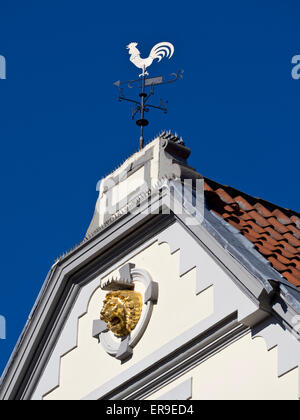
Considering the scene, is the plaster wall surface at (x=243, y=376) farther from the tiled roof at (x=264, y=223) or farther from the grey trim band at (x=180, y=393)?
the tiled roof at (x=264, y=223)

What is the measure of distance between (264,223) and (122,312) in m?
2.39

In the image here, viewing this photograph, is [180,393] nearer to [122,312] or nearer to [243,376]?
[243,376]

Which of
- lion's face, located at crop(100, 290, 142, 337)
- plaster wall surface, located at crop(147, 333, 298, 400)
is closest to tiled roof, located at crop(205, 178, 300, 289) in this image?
plaster wall surface, located at crop(147, 333, 298, 400)

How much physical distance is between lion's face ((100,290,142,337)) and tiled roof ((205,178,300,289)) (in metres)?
1.51

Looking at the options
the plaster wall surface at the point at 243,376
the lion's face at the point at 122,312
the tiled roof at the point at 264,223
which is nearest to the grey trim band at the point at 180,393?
the plaster wall surface at the point at 243,376

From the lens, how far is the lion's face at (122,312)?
15302mm

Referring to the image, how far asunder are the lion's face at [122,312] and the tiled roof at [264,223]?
1509 mm

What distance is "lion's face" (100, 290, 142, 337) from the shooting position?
15302 millimetres

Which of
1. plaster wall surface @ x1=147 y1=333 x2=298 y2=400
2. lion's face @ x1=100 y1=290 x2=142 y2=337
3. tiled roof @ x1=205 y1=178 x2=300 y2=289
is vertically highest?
tiled roof @ x1=205 y1=178 x2=300 y2=289

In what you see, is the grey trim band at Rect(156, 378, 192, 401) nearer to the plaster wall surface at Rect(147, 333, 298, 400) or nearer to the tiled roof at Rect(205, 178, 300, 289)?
the plaster wall surface at Rect(147, 333, 298, 400)

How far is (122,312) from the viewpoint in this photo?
1538cm
